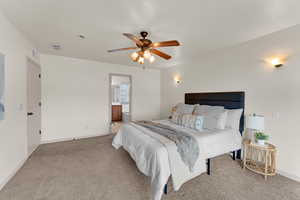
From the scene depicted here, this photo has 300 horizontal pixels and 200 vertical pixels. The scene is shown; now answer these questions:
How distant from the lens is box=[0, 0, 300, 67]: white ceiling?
168 centimetres

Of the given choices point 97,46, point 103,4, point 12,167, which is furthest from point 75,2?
point 12,167

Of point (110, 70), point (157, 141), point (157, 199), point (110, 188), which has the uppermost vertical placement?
point (110, 70)

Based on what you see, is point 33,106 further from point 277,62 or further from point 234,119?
point 277,62

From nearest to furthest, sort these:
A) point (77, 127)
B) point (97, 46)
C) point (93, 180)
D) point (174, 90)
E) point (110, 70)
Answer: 1. point (93, 180)
2. point (97, 46)
3. point (77, 127)
4. point (110, 70)
5. point (174, 90)

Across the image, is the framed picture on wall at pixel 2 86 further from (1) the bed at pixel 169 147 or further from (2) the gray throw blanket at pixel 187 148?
(2) the gray throw blanket at pixel 187 148

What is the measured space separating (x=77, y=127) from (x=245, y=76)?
4.81 metres

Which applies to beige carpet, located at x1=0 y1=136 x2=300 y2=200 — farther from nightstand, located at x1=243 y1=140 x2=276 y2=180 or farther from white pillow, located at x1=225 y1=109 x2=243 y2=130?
white pillow, located at x1=225 y1=109 x2=243 y2=130

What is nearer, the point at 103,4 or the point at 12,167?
the point at 103,4

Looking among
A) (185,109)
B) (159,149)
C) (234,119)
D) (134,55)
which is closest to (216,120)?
(234,119)

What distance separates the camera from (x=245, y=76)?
2.81 meters

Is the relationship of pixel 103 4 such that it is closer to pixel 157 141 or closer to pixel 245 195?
pixel 157 141

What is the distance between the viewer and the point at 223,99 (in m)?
3.18

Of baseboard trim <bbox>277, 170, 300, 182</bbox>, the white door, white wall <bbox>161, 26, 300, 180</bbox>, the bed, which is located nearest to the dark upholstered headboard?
the bed

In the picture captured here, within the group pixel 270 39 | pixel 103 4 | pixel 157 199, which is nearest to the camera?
pixel 157 199
